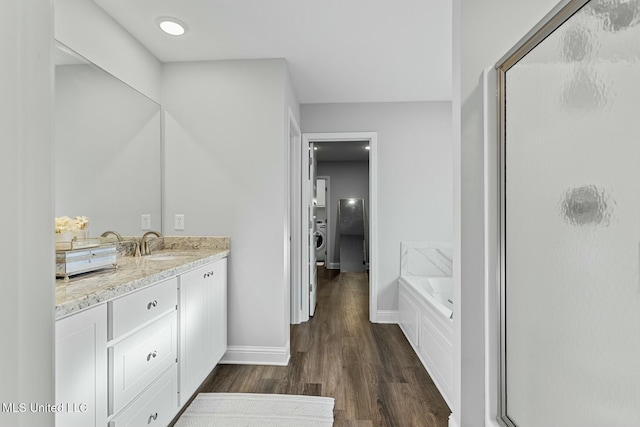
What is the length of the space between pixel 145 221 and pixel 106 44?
3.83 ft

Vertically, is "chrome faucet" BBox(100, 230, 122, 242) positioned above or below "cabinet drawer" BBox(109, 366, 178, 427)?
above

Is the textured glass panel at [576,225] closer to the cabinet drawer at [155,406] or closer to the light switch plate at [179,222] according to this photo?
the cabinet drawer at [155,406]

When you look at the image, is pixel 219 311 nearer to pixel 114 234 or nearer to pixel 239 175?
pixel 114 234

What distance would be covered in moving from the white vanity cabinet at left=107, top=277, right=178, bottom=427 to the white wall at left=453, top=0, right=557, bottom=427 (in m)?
1.39

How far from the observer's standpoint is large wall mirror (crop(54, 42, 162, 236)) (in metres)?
1.66

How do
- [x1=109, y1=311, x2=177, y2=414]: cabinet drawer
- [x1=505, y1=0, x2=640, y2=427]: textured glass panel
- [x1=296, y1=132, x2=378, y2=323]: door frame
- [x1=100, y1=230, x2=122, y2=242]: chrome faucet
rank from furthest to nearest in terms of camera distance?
1. [x1=296, y1=132, x2=378, y2=323]: door frame
2. [x1=100, y1=230, x2=122, y2=242]: chrome faucet
3. [x1=109, y1=311, x2=177, y2=414]: cabinet drawer
4. [x1=505, y1=0, x2=640, y2=427]: textured glass panel

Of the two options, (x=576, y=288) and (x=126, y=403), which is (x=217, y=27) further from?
(x=576, y=288)

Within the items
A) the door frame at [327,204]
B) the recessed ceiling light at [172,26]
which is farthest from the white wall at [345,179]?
the recessed ceiling light at [172,26]

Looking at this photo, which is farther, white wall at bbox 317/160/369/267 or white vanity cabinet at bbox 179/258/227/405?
white wall at bbox 317/160/369/267

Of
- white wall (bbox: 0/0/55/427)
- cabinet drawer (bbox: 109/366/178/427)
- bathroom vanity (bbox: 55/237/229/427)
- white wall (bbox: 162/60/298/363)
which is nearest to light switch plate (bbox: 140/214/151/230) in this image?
white wall (bbox: 162/60/298/363)

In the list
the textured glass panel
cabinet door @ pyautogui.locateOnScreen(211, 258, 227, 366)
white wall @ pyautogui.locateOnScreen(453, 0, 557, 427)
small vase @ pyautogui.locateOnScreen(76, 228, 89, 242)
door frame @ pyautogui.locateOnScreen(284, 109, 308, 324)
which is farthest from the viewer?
door frame @ pyautogui.locateOnScreen(284, 109, 308, 324)

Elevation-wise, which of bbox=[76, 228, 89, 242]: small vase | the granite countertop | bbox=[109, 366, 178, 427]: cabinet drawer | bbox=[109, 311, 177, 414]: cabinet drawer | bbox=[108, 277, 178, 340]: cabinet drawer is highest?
bbox=[76, 228, 89, 242]: small vase

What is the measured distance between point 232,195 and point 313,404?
1564mm

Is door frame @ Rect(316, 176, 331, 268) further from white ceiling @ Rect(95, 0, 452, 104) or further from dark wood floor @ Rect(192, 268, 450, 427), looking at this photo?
white ceiling @ Rect(95, 0, 452, 104)
